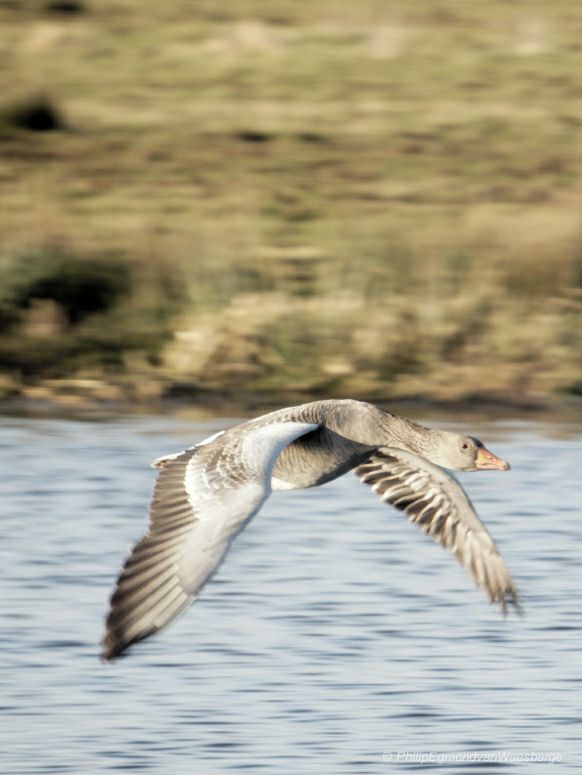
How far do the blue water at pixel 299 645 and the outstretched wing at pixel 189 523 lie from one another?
1190 millimetres

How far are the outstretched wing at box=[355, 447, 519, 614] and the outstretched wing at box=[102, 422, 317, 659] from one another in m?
1.12

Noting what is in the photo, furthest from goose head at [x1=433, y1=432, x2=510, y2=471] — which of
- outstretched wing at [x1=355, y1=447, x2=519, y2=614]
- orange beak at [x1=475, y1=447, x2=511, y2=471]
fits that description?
outstretched wing at [x1=355, y1=447, x2=519, y2=614]

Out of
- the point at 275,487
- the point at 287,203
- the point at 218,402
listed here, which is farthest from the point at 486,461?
the point at 287,203

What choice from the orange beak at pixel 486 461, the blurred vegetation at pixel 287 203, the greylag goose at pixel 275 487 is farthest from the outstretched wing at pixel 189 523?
the blurred vegetation at pixel 287 203

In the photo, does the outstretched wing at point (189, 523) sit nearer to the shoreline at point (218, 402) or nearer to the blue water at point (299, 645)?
the blue water at point (299, 645)

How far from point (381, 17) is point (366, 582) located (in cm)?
2016

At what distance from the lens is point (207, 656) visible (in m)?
9.85

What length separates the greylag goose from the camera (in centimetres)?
725

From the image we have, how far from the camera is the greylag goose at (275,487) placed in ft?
23.8

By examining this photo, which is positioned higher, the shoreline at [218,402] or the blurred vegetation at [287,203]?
the blurred vegetation at [287,203]

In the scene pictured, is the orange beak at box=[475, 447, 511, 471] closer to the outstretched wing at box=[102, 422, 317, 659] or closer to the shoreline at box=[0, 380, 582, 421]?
the outstretched wing at box=[102, 422, 317, 659]

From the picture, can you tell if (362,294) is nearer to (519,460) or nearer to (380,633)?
(519,460)

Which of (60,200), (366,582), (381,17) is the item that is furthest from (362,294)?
(381,17)

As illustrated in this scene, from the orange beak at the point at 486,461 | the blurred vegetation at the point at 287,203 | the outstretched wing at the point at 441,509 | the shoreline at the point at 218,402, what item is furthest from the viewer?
the blurred vegetation at the point at 287,203
